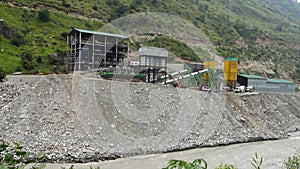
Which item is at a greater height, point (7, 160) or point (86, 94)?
point (7, 160)

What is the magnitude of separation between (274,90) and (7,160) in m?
30.2

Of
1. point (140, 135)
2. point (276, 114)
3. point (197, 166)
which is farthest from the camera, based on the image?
point (276, 114)

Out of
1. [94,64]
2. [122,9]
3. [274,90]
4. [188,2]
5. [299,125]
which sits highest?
[188,2]

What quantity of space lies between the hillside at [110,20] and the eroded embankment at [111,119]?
7.49 meters

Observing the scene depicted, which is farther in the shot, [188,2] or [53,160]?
[188,2]

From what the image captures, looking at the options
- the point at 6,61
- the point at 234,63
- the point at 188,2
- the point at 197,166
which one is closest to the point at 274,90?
the point at 234,63

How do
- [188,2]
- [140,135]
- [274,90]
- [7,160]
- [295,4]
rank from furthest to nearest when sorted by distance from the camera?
[295,4], [188,2], [274,90], [140,135], [7,160]

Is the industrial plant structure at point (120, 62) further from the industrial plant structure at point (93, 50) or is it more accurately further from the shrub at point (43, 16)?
the shrub at point (43, 16)

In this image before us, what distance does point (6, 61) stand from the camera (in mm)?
21203

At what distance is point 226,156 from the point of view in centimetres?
1352

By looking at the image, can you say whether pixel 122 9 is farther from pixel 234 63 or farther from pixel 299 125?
pixel 299 125

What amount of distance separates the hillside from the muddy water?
12.3m

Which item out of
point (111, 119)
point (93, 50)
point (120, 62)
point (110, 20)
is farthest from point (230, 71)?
point (110, 20)

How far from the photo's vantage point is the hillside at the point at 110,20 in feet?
81.2
